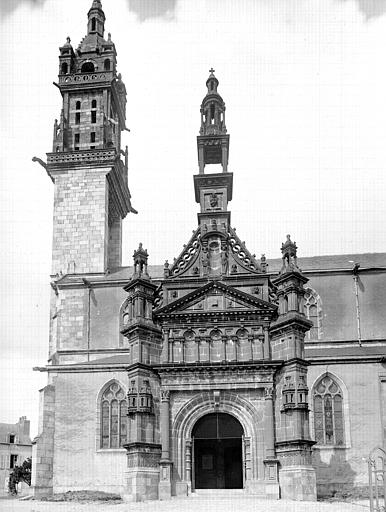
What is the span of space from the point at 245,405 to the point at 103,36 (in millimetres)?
40123

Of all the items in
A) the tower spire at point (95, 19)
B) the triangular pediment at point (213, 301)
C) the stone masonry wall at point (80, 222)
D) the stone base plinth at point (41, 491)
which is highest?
the tower spire at point (95, 19)

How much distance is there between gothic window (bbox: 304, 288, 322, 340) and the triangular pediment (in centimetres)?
1244

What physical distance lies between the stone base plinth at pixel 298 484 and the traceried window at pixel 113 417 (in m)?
12.9

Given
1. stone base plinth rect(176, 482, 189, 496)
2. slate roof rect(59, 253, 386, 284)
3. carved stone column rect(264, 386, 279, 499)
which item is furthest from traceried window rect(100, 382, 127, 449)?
carved stone column rect(264, 386, 279, 499)

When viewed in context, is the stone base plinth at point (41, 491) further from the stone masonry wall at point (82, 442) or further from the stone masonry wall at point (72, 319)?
the stone masonry wall at point (72, 319)

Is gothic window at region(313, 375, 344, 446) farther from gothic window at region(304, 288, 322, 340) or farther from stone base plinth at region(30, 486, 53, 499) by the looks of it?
stone base plinth at region(30, 486, 53, 499)

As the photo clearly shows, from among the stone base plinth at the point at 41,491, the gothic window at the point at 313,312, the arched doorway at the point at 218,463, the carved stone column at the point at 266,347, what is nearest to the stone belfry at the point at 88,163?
the gothic window at the point at 313,312

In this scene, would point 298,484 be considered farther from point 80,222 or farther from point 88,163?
point 88,163

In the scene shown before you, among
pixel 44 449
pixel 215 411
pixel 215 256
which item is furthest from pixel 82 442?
pixel 215 256

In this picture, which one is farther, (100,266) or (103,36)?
(103,36)

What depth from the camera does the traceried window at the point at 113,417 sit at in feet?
134

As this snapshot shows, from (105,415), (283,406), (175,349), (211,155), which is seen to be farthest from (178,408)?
(211,155)

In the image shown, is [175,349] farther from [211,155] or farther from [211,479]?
[211,155]

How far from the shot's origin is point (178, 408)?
107ft
